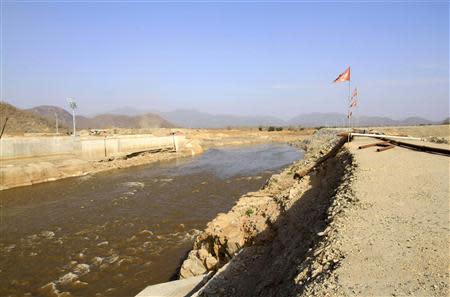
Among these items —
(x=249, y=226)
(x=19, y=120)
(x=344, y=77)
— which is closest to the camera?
(x=249, y=226)

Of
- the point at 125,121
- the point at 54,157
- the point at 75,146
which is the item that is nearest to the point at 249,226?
the point at 54,157

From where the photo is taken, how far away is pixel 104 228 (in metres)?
15.2

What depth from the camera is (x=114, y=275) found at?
10.7 meters

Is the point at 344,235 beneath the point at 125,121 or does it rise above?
beneath

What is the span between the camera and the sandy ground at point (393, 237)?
3900 mm

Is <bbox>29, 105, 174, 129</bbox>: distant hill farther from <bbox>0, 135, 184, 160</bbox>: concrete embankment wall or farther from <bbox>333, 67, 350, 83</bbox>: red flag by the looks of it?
<bbox>333, 67, 350, 83</bbox>: red flag

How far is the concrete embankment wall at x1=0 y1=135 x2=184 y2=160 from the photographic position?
85.6 ft

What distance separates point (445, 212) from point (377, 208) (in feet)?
3.68

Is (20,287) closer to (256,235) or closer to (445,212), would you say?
(256,235)

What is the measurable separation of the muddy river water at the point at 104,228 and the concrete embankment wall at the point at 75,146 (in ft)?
12.7

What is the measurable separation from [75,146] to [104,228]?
17769mm

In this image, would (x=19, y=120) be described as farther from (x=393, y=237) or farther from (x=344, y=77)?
(x=393, y=237)

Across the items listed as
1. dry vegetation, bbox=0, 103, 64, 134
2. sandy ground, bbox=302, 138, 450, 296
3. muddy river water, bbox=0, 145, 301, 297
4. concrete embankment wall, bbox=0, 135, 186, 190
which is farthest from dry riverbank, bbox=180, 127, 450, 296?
dry vegetation, bbox=0, 103, 64, 134

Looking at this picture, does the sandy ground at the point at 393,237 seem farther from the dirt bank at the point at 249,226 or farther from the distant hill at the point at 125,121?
the distant hill at the point at 125,121
